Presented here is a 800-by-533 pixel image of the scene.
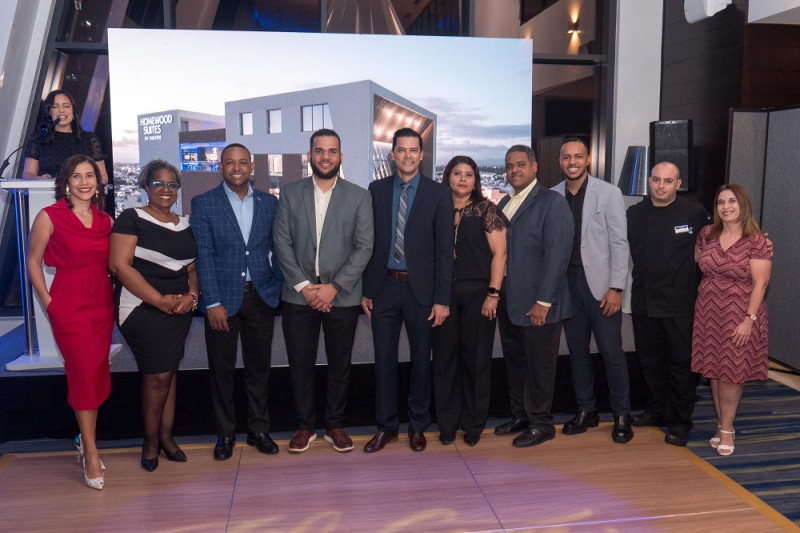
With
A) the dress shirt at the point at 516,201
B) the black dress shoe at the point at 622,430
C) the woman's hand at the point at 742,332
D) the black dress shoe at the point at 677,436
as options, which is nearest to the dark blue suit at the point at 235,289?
the dress shirt at the point at 516,201

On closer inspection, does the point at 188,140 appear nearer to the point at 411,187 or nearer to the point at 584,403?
the point at 411,187

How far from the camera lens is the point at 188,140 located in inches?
218

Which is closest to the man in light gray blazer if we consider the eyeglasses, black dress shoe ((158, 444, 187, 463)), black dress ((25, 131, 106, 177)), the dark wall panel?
the eyeglasses

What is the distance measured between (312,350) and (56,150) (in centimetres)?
209

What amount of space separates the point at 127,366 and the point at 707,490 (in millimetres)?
3218

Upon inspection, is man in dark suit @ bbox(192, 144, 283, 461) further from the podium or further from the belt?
the podium

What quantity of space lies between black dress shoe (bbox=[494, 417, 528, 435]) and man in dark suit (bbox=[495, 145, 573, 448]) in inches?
3.8

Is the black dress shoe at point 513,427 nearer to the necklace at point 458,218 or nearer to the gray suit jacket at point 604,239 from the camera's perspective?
the gray suit jacket at point 604,239

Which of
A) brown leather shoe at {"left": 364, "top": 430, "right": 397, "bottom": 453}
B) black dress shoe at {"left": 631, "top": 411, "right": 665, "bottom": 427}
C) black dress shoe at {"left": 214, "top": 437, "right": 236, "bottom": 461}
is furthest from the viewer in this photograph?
black dress shoe at {"left": 631, "top": 411, "right": 665, "bottom": 427}

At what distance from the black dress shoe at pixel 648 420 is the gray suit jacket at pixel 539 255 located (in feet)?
2.98

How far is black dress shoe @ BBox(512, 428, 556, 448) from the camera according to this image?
352cm

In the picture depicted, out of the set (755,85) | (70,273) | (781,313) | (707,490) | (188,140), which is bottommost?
(707,490)

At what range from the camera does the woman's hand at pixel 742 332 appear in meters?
3.27

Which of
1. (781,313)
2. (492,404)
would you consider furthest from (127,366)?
(781,313)
